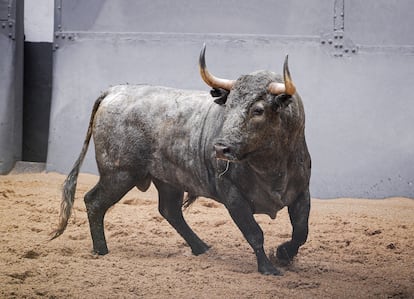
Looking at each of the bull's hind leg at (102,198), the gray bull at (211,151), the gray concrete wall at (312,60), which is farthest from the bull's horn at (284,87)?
the gray concrete wall at (312,60)

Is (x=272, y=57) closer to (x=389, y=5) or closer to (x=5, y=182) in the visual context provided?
(x=389, y=5)

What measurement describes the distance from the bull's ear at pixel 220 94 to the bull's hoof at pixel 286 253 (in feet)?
4.22

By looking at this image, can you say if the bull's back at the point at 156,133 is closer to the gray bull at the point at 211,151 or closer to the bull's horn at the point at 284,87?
the gray bull at the point at 211,151

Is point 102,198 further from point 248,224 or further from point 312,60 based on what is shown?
point 312,60

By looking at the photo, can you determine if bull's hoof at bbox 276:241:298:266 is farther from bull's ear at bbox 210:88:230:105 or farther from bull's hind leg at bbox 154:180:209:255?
bull's ear at bbox 210:88:230:105

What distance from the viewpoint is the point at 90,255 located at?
5.94 meters

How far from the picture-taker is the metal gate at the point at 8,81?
10.2m

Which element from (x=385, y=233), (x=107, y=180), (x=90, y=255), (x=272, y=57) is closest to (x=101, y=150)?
(x=107, y=180)

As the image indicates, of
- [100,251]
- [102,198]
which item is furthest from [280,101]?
[100,251]

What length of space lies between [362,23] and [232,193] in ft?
13.6

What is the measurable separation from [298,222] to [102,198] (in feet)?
5.88

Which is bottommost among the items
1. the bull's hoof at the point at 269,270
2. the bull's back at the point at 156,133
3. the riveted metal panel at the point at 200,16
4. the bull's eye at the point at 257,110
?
the bull's hoof at the point at 269,270

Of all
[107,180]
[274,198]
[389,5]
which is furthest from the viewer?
[389,5]


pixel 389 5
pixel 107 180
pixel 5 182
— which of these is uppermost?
pixel 389 5
